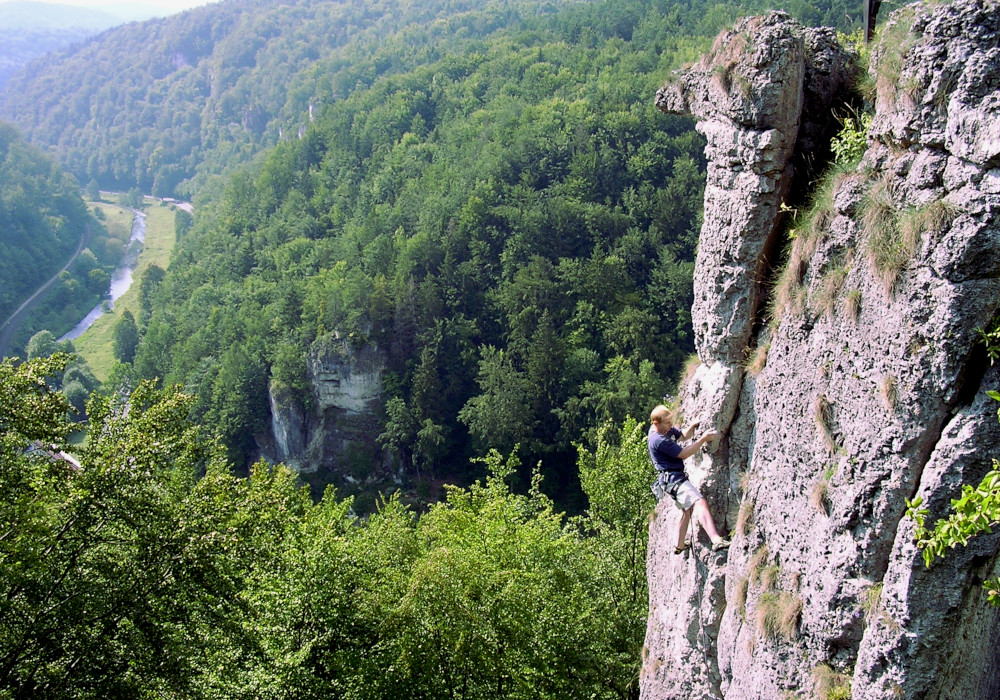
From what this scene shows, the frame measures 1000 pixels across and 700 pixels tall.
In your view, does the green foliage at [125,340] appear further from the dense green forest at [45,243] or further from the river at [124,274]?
the river at [124,274]

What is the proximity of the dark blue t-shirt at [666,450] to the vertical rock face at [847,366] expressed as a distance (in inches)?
15.0

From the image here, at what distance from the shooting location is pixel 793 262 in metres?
8.23

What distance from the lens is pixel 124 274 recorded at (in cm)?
14875

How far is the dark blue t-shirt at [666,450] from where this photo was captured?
9438 millimetres

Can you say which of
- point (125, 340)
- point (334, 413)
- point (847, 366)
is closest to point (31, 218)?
point (125, 340)

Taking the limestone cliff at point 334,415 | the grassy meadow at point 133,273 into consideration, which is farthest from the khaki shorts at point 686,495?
the grassy meadow at point 133,273

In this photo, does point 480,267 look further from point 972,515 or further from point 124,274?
point 124,274

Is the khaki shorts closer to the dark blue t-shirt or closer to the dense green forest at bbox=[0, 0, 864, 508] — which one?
the dark blue t-shirt

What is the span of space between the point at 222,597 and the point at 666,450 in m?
9.93

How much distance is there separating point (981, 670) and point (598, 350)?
162 ft

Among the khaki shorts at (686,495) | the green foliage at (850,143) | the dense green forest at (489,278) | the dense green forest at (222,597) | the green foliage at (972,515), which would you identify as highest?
the green foliage at (850,143)

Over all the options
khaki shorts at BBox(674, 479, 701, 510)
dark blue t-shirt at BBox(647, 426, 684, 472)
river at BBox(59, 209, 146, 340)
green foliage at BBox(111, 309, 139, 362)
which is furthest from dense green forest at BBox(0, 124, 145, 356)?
khaki shorts at BBox(674, 479, 701, 510)

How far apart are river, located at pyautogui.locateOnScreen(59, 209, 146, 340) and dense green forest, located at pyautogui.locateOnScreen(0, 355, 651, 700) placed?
117401 mm

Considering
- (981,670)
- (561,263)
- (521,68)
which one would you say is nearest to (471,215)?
(561,263)
